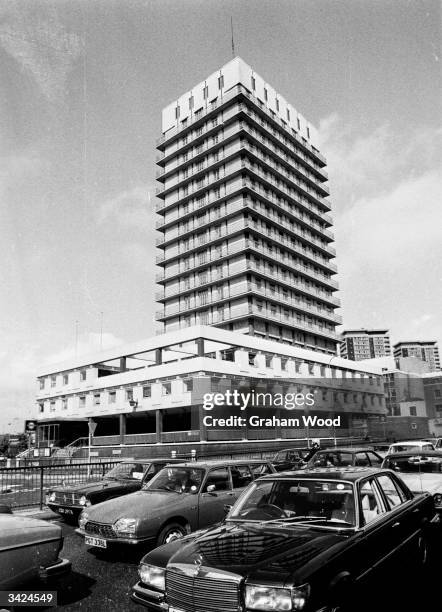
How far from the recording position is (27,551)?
4188mm

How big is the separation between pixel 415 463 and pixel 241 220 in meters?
56.2

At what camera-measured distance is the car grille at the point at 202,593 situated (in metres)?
3.60

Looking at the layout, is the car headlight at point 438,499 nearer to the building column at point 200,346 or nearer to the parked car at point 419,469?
the parked car at point 419,469

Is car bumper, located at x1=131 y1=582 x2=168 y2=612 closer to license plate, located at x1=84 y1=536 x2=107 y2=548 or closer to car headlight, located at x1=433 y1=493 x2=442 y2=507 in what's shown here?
license plate, located at x1=84 y1=536 x2=107 y2=548

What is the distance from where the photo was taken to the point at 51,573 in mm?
4324

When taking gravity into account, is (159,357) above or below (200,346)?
below

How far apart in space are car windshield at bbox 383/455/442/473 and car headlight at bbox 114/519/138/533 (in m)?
5.95

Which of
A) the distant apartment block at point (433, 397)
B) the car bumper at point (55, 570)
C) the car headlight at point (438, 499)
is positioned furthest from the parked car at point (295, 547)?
the distant apartment block at point (433, 397)

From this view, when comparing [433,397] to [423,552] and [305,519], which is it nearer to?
[423,552]

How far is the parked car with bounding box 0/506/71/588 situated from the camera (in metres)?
3.97

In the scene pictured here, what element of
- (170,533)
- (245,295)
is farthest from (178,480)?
(245,295)

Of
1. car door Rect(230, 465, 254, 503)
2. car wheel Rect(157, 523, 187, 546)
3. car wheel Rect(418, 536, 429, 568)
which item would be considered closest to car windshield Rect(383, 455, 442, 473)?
car door Rect(230, 465, 254, 503)

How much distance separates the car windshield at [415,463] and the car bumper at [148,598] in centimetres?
700

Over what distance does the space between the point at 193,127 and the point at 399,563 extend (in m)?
74.7
